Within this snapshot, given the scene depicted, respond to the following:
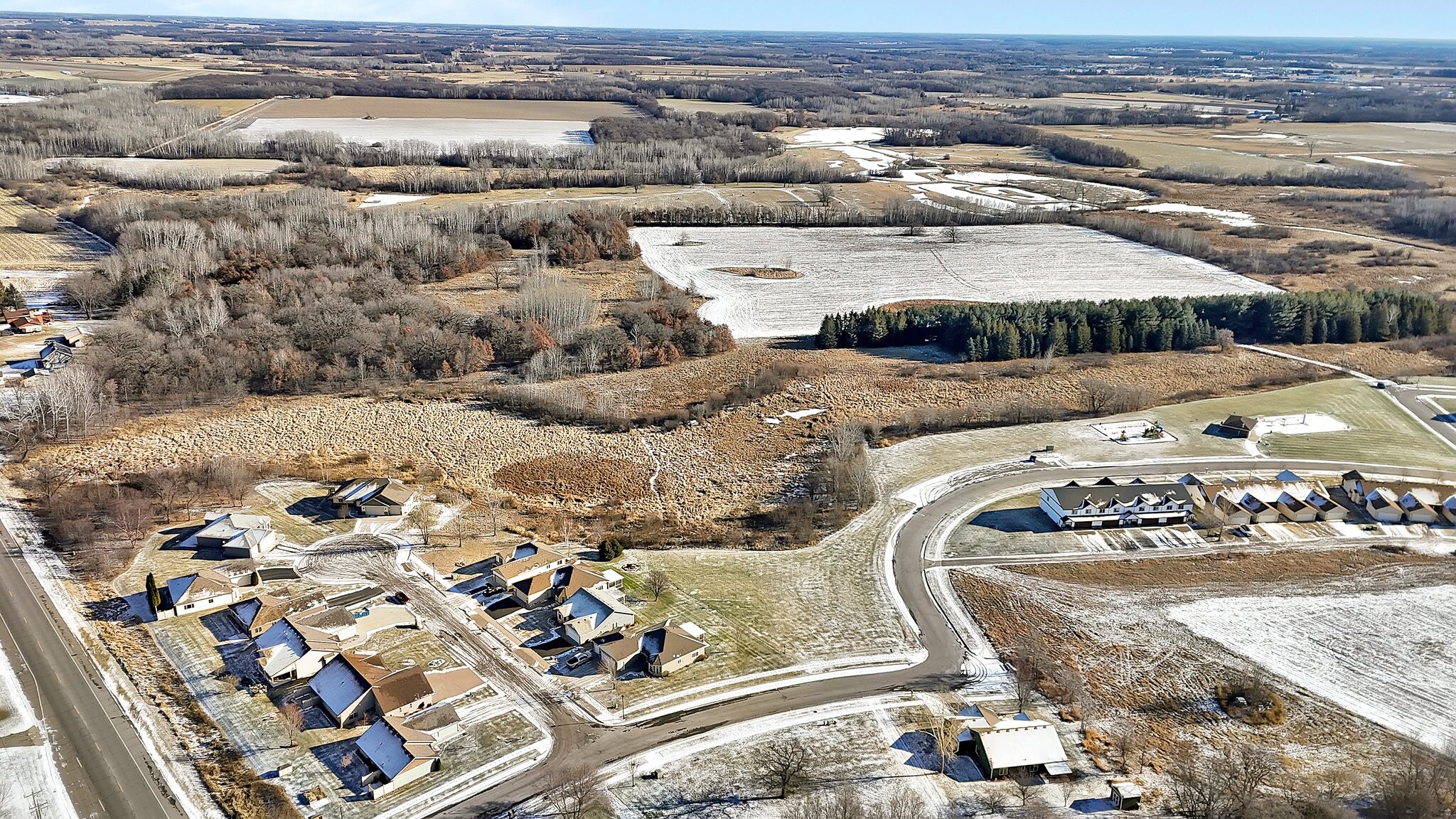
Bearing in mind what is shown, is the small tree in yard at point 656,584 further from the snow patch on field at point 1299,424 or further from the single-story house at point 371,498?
the snow patch on field at point 1299,424

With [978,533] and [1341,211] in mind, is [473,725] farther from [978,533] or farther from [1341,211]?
[1341,211]

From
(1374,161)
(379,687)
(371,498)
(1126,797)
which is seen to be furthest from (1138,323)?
(1374,161)

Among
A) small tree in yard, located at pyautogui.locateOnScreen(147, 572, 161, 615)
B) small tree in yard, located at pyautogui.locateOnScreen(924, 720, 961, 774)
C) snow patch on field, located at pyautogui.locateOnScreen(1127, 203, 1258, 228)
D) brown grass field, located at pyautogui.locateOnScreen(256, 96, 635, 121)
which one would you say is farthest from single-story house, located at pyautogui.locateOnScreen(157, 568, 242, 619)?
brown grass field, located at pyautogui.locateOnScreen(256, 96, 635, 121)

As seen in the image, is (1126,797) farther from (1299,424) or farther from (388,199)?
(388,199)

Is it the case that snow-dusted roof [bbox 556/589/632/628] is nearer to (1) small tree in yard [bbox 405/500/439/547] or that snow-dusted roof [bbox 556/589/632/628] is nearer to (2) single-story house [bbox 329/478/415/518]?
(1) small tree in yard [bbox 405/500/439/547]

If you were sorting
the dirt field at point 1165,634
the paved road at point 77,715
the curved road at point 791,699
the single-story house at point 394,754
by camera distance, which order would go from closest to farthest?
the paved road at point 77,715
the single-story house at point 394,754
the curved road at point 791,699
the dirt field at point 1165,634

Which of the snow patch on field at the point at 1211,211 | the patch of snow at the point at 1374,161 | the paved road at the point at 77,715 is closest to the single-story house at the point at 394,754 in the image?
the paved road at the point at 77,715

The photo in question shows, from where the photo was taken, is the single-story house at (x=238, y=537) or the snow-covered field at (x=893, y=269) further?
the snow-covered field at (x=893, y=269)
